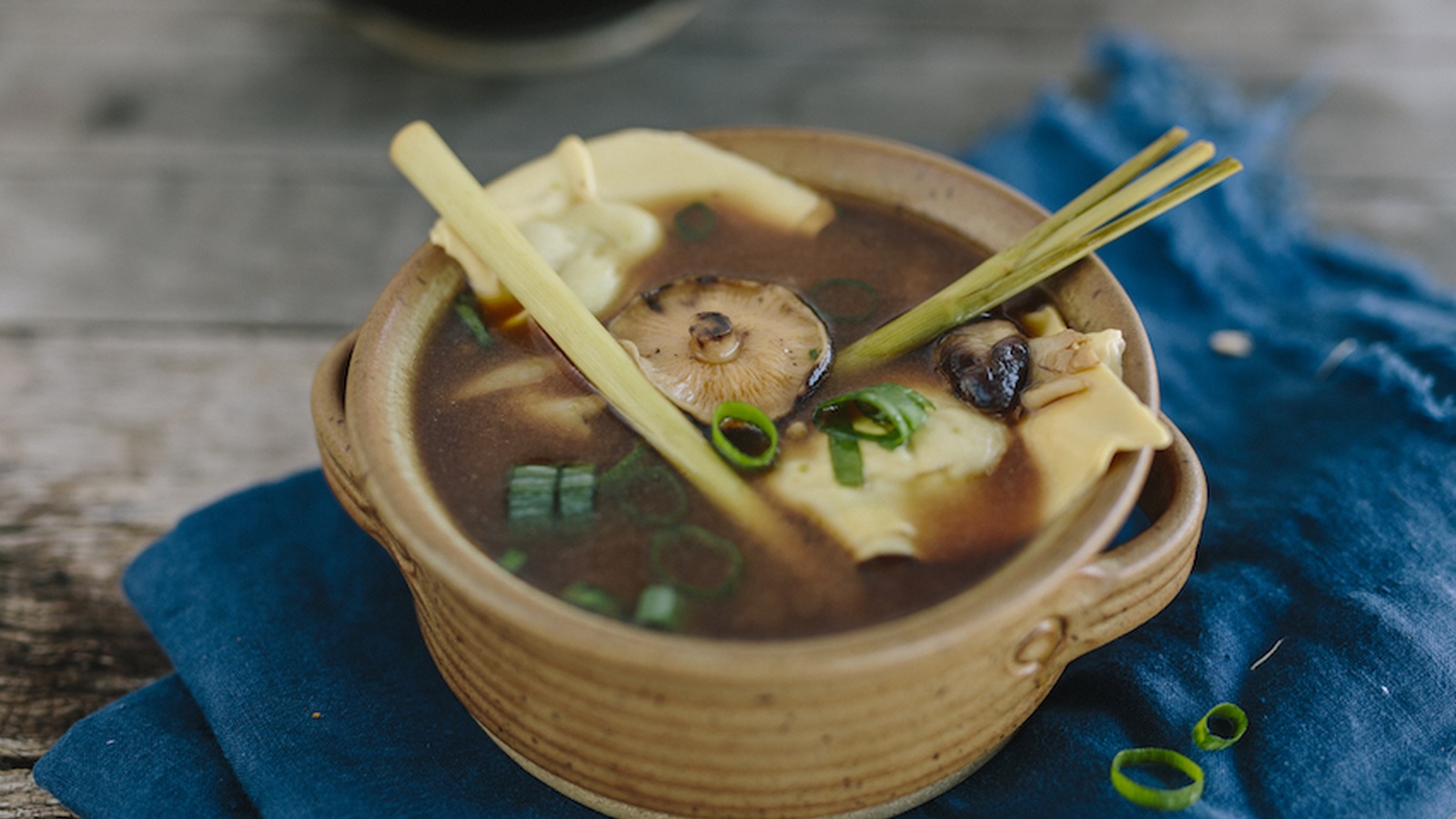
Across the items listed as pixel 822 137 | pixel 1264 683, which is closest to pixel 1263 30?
pixel 822 137

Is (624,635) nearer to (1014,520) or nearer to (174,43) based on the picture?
(1014,520)

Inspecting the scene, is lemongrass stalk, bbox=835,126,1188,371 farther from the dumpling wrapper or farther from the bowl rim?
the dumpling wrapper

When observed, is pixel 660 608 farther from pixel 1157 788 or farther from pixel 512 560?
pixel 1157 788

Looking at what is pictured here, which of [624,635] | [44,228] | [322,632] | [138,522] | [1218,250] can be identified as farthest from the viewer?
[44,228]

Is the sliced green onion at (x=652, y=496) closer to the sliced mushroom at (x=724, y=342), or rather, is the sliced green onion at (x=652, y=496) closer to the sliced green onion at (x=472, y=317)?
the sliced mushroom at (x=724, y=342)

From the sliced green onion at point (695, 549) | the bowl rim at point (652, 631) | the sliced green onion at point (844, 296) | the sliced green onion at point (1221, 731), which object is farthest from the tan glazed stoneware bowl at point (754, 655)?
the sliced green onion at point (844, 296)

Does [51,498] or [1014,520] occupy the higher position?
[1014,520]
